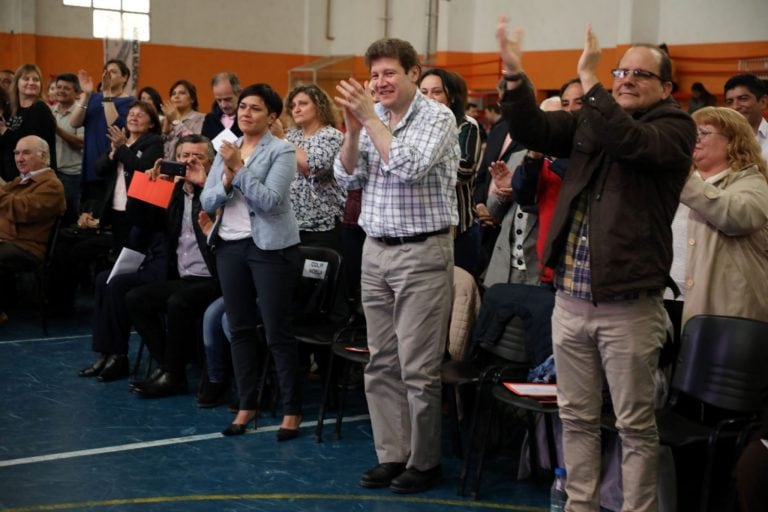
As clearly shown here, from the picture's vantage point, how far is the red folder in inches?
217

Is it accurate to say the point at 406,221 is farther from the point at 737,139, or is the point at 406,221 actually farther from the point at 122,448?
the point at 122,448

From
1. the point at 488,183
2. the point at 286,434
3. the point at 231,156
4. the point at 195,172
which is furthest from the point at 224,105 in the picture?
the point at 286,434

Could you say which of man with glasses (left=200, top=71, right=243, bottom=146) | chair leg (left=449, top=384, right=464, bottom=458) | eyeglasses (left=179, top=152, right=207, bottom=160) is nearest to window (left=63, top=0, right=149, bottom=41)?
man with glasses (left=200, top=71, right=243, bottom=146)

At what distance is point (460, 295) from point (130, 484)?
1.72 metres

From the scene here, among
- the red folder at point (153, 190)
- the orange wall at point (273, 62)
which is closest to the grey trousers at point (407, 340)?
the red folder at point (153, 190)

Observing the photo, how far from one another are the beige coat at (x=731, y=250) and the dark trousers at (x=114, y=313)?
317 centimetres

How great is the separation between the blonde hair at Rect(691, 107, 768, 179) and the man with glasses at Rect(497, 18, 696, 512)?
2.83ft

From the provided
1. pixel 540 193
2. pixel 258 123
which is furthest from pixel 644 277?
pixel 258 123

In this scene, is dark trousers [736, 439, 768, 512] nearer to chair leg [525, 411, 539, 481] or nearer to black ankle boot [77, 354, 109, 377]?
chair leg [525, 411, 539, 481]

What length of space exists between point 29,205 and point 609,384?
4818mm

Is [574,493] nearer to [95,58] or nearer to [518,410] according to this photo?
[518,410]

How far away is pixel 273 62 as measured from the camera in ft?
52.3

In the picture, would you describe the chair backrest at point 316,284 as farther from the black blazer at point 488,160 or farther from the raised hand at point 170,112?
the raised hand at point 170,112

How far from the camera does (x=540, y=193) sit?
14.9 ft
